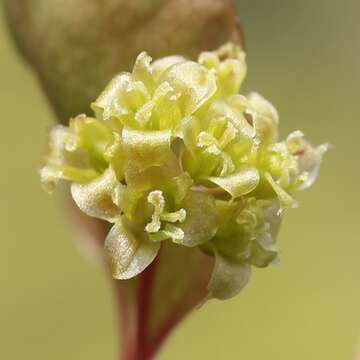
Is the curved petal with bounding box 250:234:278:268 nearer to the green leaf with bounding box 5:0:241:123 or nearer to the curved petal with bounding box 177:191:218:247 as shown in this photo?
the curved petal with bounding box 177:191:218:247

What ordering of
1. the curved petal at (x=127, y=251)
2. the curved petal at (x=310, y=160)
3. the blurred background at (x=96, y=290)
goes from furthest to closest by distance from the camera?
the blurred background at (x=96, y=290), the curved petal at (x=310, y=160), the curved petal at (x=127, y=251)

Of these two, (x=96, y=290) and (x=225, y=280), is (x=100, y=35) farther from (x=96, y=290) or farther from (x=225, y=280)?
(x=96, y=290)

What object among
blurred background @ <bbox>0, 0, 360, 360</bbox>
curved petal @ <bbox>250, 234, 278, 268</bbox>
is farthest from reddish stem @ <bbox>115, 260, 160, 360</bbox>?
blurred background @ <bbox>0, 0, 360, 360</bbox>

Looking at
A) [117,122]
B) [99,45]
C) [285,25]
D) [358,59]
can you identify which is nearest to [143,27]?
[99,45]

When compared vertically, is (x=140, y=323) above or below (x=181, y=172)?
below

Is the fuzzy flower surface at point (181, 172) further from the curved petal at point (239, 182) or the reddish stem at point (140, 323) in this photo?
the reddish stem at point (140, 323)

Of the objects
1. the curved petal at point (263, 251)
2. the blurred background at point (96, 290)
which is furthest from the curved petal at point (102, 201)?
the blurred background at point (96, 290)

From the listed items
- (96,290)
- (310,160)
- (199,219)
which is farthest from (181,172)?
(96,290)
